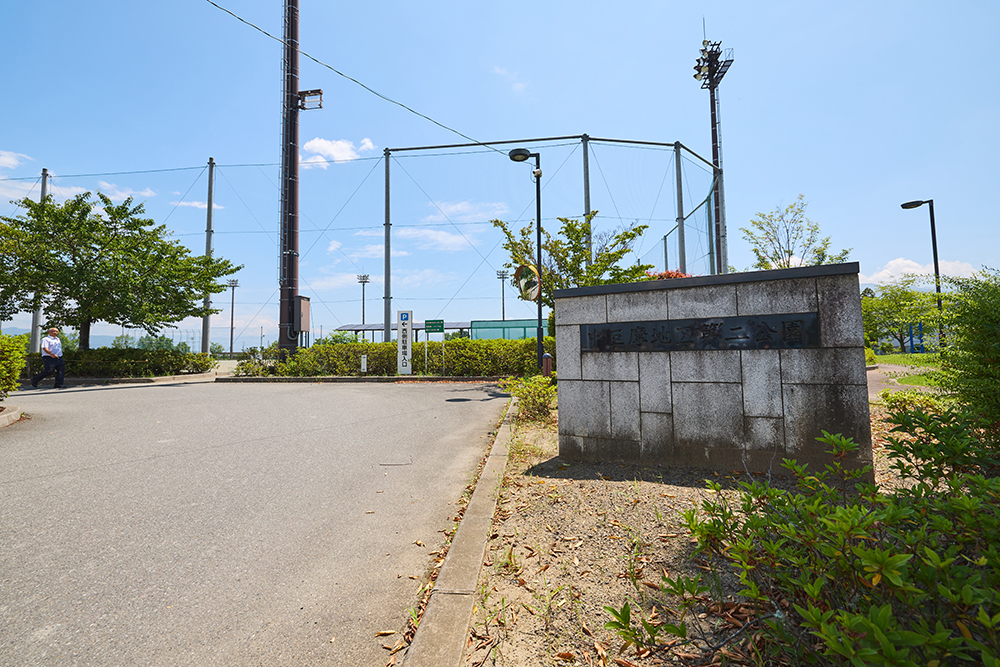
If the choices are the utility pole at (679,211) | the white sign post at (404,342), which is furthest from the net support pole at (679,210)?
the white sign post at (404,342)

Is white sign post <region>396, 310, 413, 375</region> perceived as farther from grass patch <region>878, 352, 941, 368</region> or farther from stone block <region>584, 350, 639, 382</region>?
grass patch <region>878, 352, 941, 368</region>

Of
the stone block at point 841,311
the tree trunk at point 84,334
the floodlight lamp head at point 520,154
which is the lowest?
the stone block at point 841,311

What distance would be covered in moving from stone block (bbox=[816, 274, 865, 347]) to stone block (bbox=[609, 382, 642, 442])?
1.65 meters

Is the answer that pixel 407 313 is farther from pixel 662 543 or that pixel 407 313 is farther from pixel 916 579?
pixel 916 579

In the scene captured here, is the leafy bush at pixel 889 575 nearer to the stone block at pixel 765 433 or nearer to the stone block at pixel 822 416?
the stone block at pixel 822 416

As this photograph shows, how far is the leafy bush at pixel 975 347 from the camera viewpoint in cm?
348

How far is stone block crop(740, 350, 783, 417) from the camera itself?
3883mm

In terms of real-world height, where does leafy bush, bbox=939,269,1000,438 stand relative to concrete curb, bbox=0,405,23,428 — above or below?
above

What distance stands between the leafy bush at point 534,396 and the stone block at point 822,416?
3.49 m

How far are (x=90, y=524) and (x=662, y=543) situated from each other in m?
4.19

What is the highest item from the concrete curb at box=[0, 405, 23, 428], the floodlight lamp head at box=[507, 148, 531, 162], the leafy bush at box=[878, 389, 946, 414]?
the floodlight lamp head at box=[507, 148, 531, 162]

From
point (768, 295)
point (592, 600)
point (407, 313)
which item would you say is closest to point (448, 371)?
point (407, 313)

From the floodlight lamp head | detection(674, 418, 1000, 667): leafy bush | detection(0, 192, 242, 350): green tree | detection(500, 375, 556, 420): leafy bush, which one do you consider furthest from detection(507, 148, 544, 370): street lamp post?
detection(0, 192, 242, 350): green tree

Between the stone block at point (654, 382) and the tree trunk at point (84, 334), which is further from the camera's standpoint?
the tree trunk at point (84, 334)
